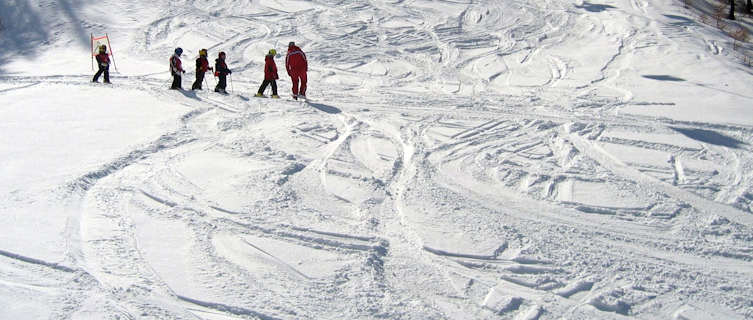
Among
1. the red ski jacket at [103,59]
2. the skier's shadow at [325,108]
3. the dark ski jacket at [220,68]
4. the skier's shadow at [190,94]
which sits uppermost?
the red ski jacket at [103,59]

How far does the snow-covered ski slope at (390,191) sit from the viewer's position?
520 centimetres

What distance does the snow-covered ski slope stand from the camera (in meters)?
5.20

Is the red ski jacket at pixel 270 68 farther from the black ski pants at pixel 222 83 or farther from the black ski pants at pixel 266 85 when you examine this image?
the black ski pants at pixel 222 83

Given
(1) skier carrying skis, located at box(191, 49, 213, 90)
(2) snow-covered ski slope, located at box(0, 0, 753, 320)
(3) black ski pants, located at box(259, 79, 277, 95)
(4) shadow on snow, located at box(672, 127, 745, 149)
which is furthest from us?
(1) skier carrying skis, located at box(191, 49, 213, 90)

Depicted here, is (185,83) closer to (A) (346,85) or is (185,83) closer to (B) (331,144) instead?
(A) (346,85)

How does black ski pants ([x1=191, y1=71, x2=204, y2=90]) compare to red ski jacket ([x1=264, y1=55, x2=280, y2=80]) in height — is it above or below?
below

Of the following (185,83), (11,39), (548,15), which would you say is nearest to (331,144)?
(185,83)

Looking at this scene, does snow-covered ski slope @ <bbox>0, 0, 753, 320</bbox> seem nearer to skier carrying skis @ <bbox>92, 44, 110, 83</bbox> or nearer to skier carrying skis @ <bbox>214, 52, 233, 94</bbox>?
skier carrying skis @ <bbox>92, 44, 110, 83</bbox>

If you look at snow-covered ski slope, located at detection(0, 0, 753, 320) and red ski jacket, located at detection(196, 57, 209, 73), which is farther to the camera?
red ski jacket, located at detection(196, 57, 209, 73)

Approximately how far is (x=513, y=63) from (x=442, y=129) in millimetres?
5995

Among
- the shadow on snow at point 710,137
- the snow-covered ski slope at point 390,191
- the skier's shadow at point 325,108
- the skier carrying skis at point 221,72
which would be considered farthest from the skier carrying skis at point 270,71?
the shadow on snow at point 710,137

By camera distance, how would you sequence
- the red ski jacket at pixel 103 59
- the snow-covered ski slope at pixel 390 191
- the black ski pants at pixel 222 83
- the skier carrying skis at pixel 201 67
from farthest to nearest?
the red ski jacket at pixel 103 59
the skier carrying skis at pixel 201 67
the black ski pants at pixel 222 83
the snow-covered ski slope at pixel 390 191

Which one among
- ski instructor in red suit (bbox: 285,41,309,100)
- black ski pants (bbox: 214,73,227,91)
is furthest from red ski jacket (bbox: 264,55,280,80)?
black ski pants (bbox: 214,73,227,91)

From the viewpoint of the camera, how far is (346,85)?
1319 centimetres
